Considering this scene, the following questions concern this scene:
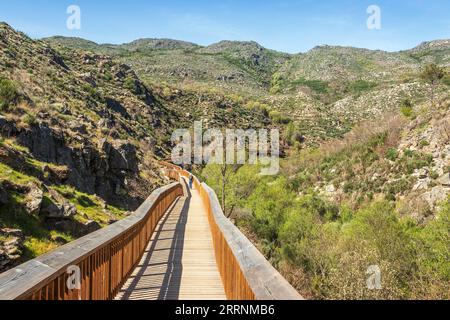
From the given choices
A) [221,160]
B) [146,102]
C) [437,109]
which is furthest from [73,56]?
[437,109]

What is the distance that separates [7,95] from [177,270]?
57.0ft

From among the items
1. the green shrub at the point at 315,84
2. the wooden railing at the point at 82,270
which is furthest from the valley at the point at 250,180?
the green shrub at the point at 315,84

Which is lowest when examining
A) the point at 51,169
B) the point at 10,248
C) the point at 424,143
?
the point at 10,248

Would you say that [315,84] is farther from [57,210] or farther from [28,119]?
[57,210]

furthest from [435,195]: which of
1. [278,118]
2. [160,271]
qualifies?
[278,118]

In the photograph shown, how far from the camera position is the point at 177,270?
877cm

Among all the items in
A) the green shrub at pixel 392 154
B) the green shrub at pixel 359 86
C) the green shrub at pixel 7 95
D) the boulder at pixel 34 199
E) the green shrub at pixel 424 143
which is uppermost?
the green shrub at pixel 359 86

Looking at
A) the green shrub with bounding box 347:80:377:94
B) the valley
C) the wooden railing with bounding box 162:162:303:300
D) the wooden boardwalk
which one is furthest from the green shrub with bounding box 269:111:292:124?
the wooden railing with bounding box 162:162:303:300

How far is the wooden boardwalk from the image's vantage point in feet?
22.9

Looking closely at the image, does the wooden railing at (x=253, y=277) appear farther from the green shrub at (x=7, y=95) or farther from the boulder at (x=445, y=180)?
the boulder at (x=445, y=180)

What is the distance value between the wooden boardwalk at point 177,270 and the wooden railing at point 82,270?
0.35 m

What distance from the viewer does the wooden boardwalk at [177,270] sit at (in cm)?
698

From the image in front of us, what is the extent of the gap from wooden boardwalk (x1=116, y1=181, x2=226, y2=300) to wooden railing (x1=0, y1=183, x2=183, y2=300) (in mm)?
348

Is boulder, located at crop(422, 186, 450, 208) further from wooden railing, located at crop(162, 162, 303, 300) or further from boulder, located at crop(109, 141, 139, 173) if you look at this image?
wooden railing, located at crop(162, 162, 303, 300)
